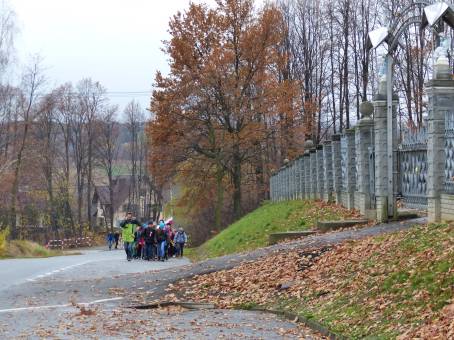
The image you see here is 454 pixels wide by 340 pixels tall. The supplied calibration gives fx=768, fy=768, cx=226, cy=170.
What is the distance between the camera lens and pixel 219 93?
44.1 meters

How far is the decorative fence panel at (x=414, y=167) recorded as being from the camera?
1667 cm

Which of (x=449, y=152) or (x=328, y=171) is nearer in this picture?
(x=449, y=152)

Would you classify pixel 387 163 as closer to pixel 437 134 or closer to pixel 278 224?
pixel 437 134

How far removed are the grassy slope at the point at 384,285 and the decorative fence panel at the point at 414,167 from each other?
3.06 metres

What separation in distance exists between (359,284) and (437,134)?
4469 millimetres

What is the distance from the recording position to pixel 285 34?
168 ft

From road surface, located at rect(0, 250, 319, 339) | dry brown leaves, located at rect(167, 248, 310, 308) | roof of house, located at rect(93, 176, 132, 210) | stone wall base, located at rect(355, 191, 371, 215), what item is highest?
roof of house, located at rect(93, 176, 132, 210)

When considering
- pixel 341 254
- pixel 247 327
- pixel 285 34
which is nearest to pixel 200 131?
pixel 285 34

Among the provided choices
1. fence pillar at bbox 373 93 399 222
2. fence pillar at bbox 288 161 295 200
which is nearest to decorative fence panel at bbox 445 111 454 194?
fence pillar at bbox 373 93 399 222

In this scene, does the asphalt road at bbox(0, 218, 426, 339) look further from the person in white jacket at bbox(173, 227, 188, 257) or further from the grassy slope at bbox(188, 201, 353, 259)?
the person in white jacket at bbox(173, 227, 188, 257)

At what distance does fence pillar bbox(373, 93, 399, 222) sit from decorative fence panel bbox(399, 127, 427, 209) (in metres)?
0.31

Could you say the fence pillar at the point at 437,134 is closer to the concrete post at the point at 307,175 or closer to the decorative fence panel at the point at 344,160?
the decorative fence panel at the point at 344,160

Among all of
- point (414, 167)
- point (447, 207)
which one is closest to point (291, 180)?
point (414, 167)

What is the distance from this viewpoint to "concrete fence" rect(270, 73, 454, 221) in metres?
14.5
